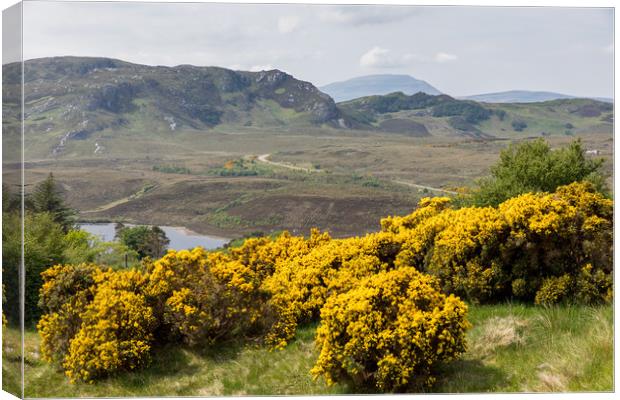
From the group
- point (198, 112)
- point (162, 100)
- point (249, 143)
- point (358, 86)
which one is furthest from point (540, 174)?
point (162, 100)

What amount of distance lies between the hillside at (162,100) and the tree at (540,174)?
297ft

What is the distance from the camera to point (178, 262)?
7.20 m

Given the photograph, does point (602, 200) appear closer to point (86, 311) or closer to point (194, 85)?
point (86, 311)

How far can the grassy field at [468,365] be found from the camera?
6070mm

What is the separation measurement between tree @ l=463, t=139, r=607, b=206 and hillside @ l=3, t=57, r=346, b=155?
90538 millimetres

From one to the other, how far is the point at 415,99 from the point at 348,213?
392 ft

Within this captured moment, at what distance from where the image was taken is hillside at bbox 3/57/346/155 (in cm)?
10806

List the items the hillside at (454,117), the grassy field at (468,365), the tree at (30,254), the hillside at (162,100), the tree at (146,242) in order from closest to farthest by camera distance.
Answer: the grassy field at (468,365), the tree at (30,254), the tree at (146,242), the hillside at (454,117), the hillside at (162,100)

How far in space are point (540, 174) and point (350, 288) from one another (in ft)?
24.3

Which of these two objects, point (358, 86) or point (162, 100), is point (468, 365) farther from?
point (162, 100)

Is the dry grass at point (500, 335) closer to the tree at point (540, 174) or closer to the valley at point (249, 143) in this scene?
the valley at point (249, 143)

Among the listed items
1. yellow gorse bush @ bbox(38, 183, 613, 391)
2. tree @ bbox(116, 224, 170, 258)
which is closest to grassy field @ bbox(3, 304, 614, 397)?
yellow gorse bush @ bbox(38, 183, 613, 391)

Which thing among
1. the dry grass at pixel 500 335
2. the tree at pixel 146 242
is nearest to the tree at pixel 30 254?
the dry grass at pixel 500 335

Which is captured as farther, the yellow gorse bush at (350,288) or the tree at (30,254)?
the tree at (30,254)
